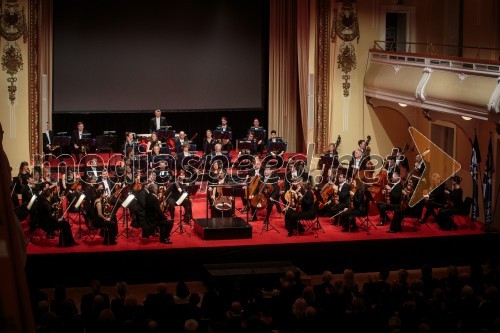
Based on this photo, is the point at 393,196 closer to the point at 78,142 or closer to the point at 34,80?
the point at 78,142

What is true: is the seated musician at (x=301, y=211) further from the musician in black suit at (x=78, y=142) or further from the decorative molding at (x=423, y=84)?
the musician in black suit at (x=78, y=142)

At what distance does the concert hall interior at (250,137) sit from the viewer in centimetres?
1363

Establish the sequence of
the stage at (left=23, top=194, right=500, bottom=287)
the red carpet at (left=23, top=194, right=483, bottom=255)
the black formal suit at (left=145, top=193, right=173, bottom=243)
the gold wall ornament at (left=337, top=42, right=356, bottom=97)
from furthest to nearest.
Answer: the gold wall ornament at (left=337, top=42, right=356, bottom=97) < the black formal suit at (left=145, top=193, right=173, bottom=243) < the red carpet at (left=23, top=194, right=483, bottom=255) < the stage at (left=23, top=194, right=500, bottom=287)

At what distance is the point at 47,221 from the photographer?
1326cm

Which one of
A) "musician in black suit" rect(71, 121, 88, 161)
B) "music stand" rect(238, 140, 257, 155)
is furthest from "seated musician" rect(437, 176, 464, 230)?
"musician in black suit" rect(71, 121, 88, 161)

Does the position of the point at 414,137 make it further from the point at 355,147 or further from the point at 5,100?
the point at 5,100

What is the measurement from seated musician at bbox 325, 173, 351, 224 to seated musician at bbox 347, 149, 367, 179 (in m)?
0.83

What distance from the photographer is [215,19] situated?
70.8ft

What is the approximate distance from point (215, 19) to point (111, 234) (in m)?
9.93

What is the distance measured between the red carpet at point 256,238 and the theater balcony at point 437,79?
2.49 meters

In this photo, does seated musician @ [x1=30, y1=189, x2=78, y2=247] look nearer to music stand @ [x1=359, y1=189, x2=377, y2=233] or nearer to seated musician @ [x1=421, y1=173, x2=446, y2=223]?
music stand @ [x1=359, y1=189, x2=377, y2=233]

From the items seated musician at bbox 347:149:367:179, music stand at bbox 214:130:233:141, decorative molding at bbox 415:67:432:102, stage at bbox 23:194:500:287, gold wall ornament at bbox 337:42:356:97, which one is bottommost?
stage at bbox 23:194:500:287

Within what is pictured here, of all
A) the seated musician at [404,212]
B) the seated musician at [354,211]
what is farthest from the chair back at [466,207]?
the seated musician at [354,211]

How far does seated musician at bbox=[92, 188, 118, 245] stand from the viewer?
13406 millimetres
